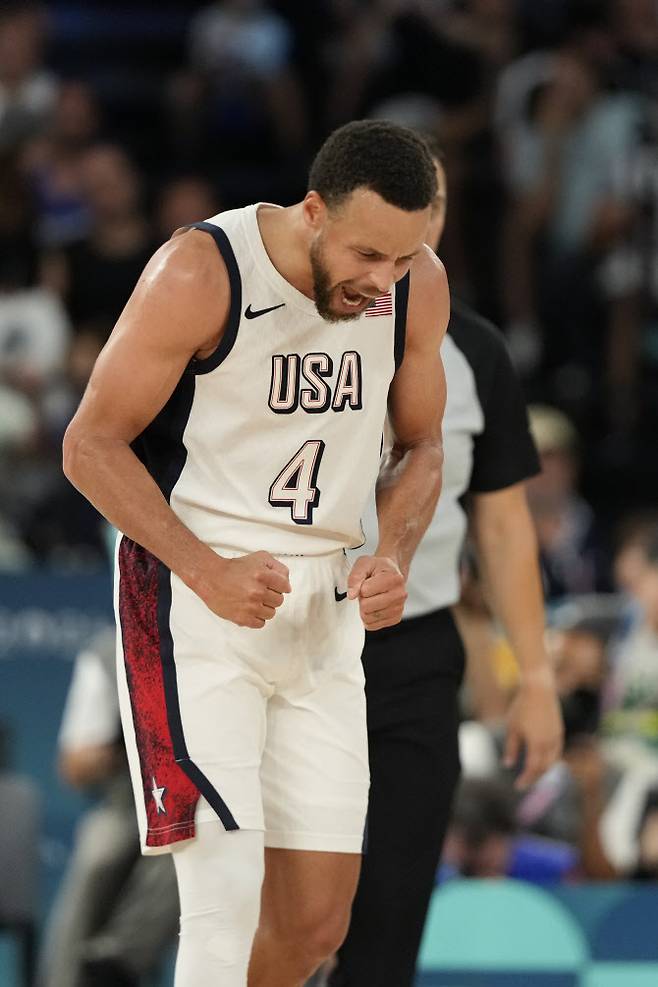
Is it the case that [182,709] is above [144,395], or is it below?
below

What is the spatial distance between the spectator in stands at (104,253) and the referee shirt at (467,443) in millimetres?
4370

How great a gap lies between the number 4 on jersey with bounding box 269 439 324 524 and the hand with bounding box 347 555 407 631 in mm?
169

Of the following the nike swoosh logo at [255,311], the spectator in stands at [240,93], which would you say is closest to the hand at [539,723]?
the nike swoosh logo at [255,311]

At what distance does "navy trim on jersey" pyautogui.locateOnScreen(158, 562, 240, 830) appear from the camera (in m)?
2.91

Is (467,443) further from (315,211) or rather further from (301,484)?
(315,211)

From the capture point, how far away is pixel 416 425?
322 cm

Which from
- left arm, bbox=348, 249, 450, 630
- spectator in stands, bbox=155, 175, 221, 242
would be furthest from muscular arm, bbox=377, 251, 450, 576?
spectator in stands, bbox=155, 175, 221, 242

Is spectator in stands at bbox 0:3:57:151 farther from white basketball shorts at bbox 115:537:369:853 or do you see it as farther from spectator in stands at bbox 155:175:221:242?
white basketball shorts at bbox 115:537:369:853

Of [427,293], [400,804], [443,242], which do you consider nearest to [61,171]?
[443,242]

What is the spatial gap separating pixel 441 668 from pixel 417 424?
64 cm

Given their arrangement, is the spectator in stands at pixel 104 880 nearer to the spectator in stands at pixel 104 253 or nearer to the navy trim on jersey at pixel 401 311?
the navy trim on jersey at pixel 401 311

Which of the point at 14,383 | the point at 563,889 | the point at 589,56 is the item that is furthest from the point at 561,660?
the point at 589,56

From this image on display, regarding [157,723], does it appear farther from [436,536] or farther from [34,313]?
[34,313]

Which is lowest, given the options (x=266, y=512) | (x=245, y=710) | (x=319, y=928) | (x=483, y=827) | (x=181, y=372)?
(x=483, y=827)
